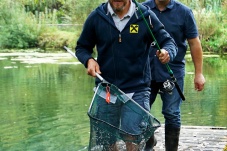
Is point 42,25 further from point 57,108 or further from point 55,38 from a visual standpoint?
point 57,108

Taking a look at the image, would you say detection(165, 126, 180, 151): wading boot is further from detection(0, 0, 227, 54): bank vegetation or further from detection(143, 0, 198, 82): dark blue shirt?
detection(0, 0, 227, 54): bank vegetation

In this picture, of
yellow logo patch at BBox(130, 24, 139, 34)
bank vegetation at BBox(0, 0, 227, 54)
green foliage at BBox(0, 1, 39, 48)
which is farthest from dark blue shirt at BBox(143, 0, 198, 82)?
green foliage at BBox(0, 1, 39, 48)

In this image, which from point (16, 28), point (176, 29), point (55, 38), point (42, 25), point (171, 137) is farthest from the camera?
point (42, 25)

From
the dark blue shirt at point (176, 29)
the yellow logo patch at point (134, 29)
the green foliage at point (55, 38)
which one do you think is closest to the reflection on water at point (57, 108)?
the dark blue shirt at point (176, 29)

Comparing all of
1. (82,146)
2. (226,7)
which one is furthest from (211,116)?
(226,7)

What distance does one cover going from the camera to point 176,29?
16.4 feet

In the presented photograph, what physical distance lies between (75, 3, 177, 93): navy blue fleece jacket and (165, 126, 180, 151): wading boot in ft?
3.18

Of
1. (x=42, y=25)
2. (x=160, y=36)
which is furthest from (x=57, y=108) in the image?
(x=42, y=25)

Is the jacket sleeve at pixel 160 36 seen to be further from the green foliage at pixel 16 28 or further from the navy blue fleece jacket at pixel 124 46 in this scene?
the green foliage at pixel 16 28

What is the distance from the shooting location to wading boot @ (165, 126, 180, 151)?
5.09 m

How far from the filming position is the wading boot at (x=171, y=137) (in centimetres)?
509

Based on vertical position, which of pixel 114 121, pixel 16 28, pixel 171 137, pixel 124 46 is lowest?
pixel 16 28

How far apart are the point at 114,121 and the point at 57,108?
6.36 metres

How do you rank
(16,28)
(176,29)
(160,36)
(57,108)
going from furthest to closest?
1. (16,28)
2. (57,108)
3. (176,29)
4. (160,36)
